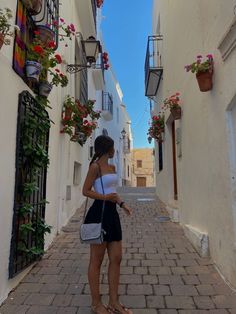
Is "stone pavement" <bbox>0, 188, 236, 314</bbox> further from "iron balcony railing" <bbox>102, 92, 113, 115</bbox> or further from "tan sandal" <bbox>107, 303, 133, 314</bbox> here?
"iron balcony railing" <bbox>102, 92, 113, 115</bbox>

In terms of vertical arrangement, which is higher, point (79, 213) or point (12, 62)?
point (12, 62)

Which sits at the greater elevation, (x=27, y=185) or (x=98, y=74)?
(x=98, y=74)

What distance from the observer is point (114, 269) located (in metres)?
2.64

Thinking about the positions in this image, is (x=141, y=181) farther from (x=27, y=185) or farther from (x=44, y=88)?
(x=27, y=185)

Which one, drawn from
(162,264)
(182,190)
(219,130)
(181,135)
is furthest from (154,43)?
(162,264)

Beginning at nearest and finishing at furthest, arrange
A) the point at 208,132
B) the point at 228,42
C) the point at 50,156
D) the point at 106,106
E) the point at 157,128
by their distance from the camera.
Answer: the point at 228,42
the point at 208,132
the point at 50,156
the point at 157,128
the point at 106,106

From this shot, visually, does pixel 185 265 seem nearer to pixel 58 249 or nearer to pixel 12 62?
pixel 58 249

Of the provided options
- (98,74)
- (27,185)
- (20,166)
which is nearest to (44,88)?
(20,166)

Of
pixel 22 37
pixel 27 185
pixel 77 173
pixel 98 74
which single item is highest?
pixel 98 74

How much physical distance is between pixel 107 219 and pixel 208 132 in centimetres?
205

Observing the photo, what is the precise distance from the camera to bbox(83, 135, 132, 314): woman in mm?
2615

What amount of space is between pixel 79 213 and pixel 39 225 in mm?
3674

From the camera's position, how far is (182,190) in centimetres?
593

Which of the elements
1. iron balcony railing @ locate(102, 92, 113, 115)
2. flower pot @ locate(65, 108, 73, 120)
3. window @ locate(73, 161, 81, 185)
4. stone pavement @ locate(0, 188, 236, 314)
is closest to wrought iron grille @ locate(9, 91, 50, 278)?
stone pavement @ locate(0, 188, 236, 314)
